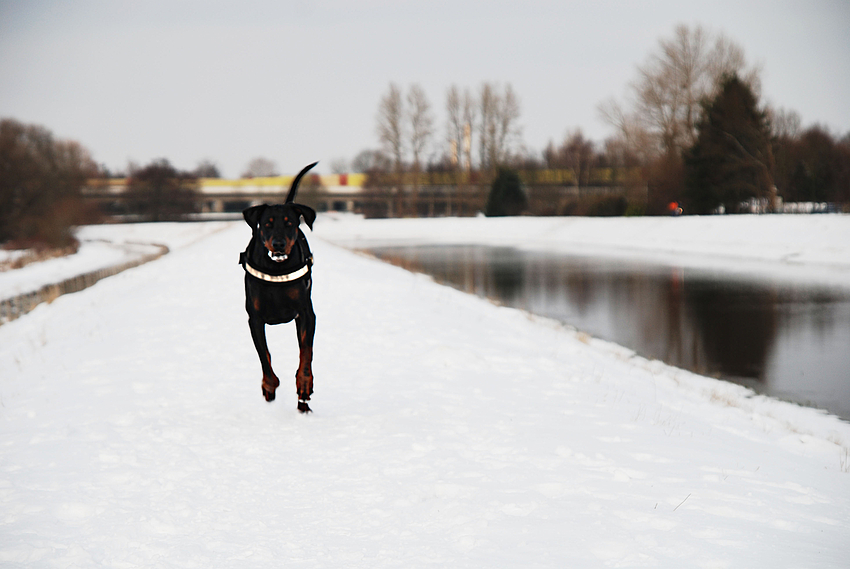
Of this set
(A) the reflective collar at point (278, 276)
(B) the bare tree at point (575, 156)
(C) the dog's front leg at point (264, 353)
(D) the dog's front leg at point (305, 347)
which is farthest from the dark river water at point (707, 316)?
(B) the bare tree at point (575, 156)

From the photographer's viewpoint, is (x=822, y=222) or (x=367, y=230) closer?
(x=822, y=222)

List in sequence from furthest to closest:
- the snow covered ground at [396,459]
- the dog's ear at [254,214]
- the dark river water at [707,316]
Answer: the dark river water at [707,316], the dog's ear at [254,214], the snow covered ground at [396,459]

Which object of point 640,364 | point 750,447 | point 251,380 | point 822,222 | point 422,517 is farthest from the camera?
point 822,222

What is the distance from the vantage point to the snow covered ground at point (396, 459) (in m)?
3.69

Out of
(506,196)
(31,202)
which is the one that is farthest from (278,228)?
(506,196)

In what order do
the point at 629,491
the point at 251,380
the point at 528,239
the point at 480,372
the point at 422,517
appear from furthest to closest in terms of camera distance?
the point at 528,239 → the point at 480,372 → the point at 251,380 → the point at 629,491 → the point at 422,517

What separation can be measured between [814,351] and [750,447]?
22.3ft

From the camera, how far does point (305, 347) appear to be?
5.18 metres

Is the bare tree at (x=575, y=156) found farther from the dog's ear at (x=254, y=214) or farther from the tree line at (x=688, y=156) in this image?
the dog's ear at (x=254, y=214)

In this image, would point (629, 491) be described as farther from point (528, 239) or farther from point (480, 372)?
point (528, 239)

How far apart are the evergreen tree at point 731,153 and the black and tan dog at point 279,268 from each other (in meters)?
42.5

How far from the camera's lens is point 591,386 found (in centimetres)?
781

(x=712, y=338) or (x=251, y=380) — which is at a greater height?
(x=251, y=380)

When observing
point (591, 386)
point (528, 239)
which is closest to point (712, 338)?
point (591, 386)
